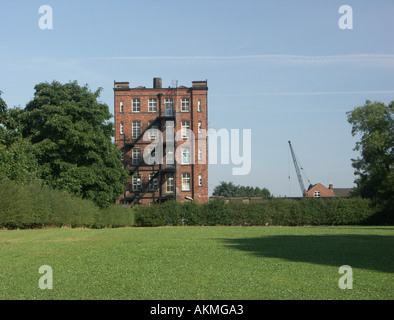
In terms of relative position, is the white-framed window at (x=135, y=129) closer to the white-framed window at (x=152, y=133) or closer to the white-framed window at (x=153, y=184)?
the white-framed window at (x=152, y=133)

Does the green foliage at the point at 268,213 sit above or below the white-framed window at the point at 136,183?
below

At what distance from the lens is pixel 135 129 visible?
8869cm

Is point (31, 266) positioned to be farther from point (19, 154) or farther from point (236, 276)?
point (19, 154)

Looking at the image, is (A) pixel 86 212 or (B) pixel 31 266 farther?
(A) pixel 86 212

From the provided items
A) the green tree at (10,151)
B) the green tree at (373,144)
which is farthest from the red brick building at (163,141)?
the green tree at (10,151)

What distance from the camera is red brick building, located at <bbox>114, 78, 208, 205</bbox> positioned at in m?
86.0

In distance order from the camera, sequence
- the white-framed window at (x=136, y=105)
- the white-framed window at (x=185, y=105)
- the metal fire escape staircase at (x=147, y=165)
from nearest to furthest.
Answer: the metal fire escape staircase at (x=147, y=165) → the white-framed window at (x=185, y=105) → the white-framed window at (x=136, y=105)

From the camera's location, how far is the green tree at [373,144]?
73500mm

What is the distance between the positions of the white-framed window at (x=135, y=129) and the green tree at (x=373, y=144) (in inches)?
1288

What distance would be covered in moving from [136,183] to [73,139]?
33691 mm

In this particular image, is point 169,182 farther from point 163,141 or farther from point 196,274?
point 196,274

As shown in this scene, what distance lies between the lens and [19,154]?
4519 centimetres
